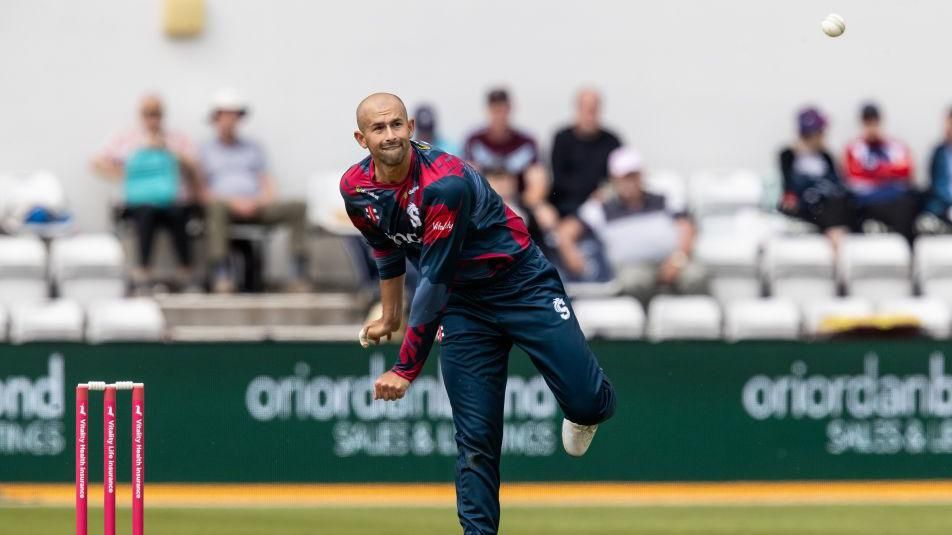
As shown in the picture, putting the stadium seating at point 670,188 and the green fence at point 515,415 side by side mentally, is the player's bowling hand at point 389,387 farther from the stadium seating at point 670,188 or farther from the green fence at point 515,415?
the stadium seating at point 670,188

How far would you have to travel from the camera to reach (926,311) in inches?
481

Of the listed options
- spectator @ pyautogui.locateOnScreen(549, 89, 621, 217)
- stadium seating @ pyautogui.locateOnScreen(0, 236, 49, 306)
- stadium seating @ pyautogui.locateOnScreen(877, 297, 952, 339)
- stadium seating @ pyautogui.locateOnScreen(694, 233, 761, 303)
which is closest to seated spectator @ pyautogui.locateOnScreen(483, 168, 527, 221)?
spectator @ pyautogui.locateOnScreen(549, 89, 621, 217)

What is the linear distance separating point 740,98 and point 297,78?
3621mm

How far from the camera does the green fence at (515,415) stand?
11.0m

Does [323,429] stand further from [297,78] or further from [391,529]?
[297,78]

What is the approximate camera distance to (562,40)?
14297mm

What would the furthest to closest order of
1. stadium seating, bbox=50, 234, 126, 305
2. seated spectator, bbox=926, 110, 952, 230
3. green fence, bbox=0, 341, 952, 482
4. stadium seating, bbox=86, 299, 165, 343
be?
seated spectator, bbox=926, 110, 952, 230, stadium seating, bbox=50, 234, 126, 305, stadium seating, bbox=86, 299, 165, 343, green fence, bbox=0, 341, 952, 482

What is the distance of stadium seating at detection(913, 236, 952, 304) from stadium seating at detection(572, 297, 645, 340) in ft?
7.70

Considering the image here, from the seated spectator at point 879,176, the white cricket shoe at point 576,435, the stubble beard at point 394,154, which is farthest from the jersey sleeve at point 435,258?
the seated spectator at point 879,176

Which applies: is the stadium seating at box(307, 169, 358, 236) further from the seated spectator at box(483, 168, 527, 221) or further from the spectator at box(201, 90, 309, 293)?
the seated spectator at box(483, 168, 527, 221)

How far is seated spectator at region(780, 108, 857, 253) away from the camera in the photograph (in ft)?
43.4

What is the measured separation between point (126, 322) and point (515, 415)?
8.91 ft

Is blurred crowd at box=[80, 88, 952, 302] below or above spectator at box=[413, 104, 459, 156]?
below

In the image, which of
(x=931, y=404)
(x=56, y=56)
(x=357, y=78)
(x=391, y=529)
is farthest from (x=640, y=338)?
(x=56, y=56)
